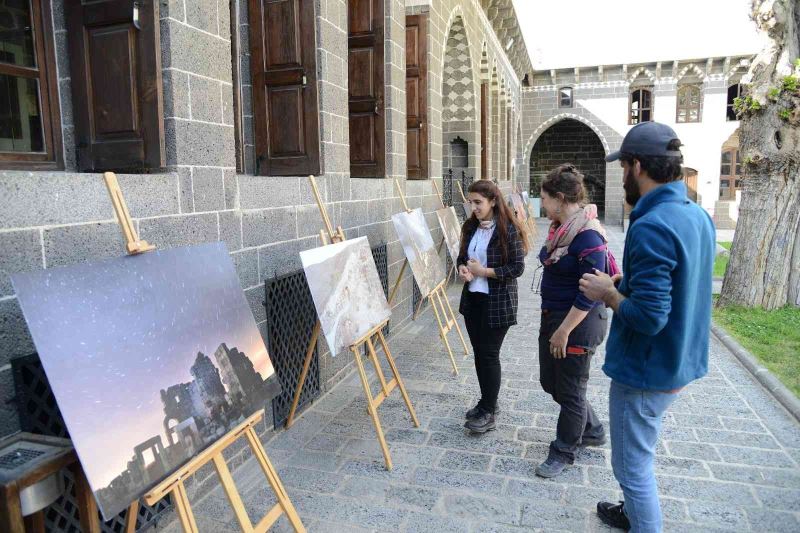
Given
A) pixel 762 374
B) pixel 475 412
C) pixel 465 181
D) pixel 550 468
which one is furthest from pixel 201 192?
A: pixel 465 181

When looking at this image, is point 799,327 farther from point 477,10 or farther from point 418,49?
point 477,10

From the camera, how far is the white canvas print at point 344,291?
3229mm

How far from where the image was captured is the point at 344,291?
3477mm

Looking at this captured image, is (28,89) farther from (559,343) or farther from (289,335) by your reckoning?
(559,343)

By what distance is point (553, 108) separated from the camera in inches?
924

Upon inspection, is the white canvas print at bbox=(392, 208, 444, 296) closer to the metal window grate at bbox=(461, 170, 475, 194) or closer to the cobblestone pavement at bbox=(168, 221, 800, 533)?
the cobblestone pavement at bbox=(168, 221, 800, 533)

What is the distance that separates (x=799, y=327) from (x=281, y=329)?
566 centimetres

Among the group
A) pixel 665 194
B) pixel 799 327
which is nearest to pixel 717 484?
pixel 665 194

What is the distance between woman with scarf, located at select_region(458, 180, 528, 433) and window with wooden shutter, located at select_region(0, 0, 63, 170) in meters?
2.40

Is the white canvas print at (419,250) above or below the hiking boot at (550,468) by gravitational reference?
above

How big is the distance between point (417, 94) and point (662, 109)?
18341 mm

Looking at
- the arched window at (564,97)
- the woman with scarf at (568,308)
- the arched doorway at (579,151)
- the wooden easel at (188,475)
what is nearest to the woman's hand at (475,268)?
the woman with scarf at (568,308)

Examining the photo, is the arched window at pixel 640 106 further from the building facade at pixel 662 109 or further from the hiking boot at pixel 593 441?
the hiking boot at pixel 593 441

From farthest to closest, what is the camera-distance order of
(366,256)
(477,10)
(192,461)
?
(477,10) → (366,256) → (192,461)
